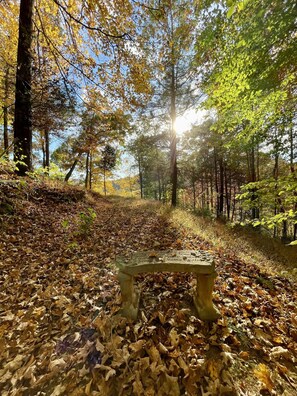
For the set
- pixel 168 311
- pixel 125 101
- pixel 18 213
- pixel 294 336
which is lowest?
pixel 294 336

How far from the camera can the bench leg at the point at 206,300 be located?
7.11 feet

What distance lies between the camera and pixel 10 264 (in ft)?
10.2

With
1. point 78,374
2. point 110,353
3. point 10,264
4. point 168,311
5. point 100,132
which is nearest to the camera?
point 78,374

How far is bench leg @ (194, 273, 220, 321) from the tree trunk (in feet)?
18.0

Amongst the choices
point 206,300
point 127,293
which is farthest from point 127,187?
point 206,300

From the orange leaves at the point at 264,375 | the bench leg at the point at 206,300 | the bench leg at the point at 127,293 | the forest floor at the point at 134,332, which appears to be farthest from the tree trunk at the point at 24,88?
the orange leaves at the point at 264,375

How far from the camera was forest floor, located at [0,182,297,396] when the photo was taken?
60.6 inches

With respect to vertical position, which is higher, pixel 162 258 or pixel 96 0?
pixel 96 0

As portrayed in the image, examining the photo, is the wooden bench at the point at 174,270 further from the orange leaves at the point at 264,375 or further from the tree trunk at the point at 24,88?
the tree trunk at the point at 24,88

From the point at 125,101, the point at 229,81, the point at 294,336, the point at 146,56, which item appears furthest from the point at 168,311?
the point at 146,56

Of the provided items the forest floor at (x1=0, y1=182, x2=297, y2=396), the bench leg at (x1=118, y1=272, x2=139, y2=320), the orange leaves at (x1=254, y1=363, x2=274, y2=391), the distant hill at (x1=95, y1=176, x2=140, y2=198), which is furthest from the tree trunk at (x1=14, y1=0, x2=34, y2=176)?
the distant hill at (x1=95, y1=176, x2=140, y2=198)

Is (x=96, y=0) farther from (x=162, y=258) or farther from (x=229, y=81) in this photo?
(x=162, y=258)

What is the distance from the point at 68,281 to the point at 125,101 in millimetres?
4701

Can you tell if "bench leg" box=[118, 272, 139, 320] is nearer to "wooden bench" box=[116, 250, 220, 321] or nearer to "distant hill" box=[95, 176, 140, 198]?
"wooden bench" box=[116, 250, 220, 321]
